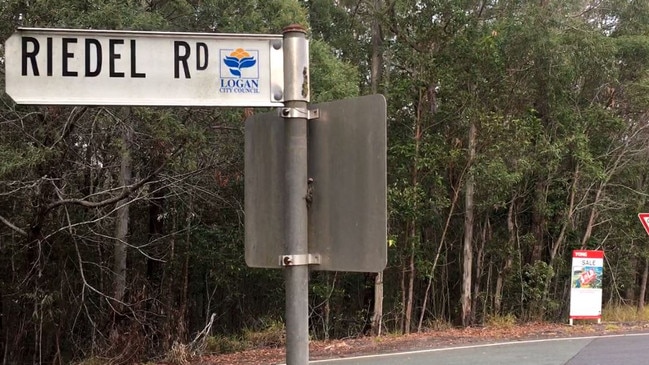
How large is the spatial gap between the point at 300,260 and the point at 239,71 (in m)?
0.76

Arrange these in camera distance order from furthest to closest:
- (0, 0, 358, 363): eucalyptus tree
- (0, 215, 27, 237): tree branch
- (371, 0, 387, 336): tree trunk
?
(371, 0, 387, 336): tree trunk
(0, 215, 27, 237): tree branch
(0, 0, 358, 363): eucalyptus tree

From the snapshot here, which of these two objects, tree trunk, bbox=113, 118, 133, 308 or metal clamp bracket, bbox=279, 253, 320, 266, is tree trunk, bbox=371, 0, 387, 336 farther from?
metal clamp bracket, bbox=279, 253, 320, 266

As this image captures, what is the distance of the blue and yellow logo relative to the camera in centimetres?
231

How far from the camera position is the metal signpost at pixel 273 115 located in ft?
6.84

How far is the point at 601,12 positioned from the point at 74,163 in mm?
14055

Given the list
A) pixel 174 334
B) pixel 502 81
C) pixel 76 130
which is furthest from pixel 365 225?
pixel 502 81

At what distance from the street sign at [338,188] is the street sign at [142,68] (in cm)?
16

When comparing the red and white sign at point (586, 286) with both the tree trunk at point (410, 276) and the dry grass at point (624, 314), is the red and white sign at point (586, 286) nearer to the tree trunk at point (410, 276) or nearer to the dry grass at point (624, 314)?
the dry grass at point (624, 314)

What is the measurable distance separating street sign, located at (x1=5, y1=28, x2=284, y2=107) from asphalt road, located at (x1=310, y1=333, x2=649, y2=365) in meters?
8.04

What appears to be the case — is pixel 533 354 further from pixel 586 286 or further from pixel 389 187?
pixel 389 187

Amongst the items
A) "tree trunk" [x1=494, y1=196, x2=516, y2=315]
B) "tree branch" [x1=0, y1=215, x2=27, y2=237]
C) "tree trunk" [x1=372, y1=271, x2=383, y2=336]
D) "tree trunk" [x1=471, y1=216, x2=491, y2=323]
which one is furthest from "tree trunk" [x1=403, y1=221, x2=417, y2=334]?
"tree branch" [x1=0, y1=215, x2=27, y2=237]

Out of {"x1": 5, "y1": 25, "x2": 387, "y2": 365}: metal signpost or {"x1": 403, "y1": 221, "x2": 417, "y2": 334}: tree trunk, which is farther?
{"x1": 403, "y1": 221, "x2": 417, "y2": 334}: tree trunk

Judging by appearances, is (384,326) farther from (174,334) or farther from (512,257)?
(174,334)

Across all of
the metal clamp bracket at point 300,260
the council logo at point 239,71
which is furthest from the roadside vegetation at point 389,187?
the metal clamp bracket at point 300,260
